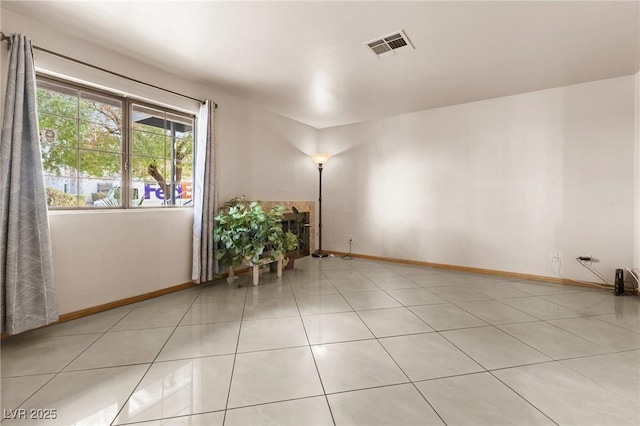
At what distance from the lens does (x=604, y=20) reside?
2199 mm

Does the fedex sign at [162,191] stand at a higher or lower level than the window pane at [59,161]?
lower

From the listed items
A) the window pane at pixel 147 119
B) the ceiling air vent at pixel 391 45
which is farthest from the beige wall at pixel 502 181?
the window pane at pixel 147 119

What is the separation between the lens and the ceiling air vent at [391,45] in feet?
7.89

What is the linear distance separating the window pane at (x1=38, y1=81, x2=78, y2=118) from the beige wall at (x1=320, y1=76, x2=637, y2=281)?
4.02 m

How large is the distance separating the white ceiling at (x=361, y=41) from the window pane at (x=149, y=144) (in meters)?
0.78

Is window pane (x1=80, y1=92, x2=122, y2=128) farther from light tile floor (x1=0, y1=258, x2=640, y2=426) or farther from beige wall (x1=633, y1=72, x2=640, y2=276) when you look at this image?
beige wall (x1=633, y1=72, x2=640, y2=276)

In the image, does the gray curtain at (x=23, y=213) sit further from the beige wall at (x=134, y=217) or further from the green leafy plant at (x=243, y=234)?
the green leafy plant at (x=243, y=234)

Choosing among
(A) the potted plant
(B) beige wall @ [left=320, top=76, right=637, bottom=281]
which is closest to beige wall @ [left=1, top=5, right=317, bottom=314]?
(A) the potted plant

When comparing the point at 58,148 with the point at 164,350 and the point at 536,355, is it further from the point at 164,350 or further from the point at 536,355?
the point at 536,355

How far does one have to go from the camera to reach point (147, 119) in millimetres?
3027

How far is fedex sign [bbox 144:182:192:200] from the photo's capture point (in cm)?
303

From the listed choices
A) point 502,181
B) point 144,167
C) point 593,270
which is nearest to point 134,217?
point 144,167

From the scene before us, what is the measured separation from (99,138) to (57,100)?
41 centimetres

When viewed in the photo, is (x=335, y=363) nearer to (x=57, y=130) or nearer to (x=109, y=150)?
(x=109, y=150)
